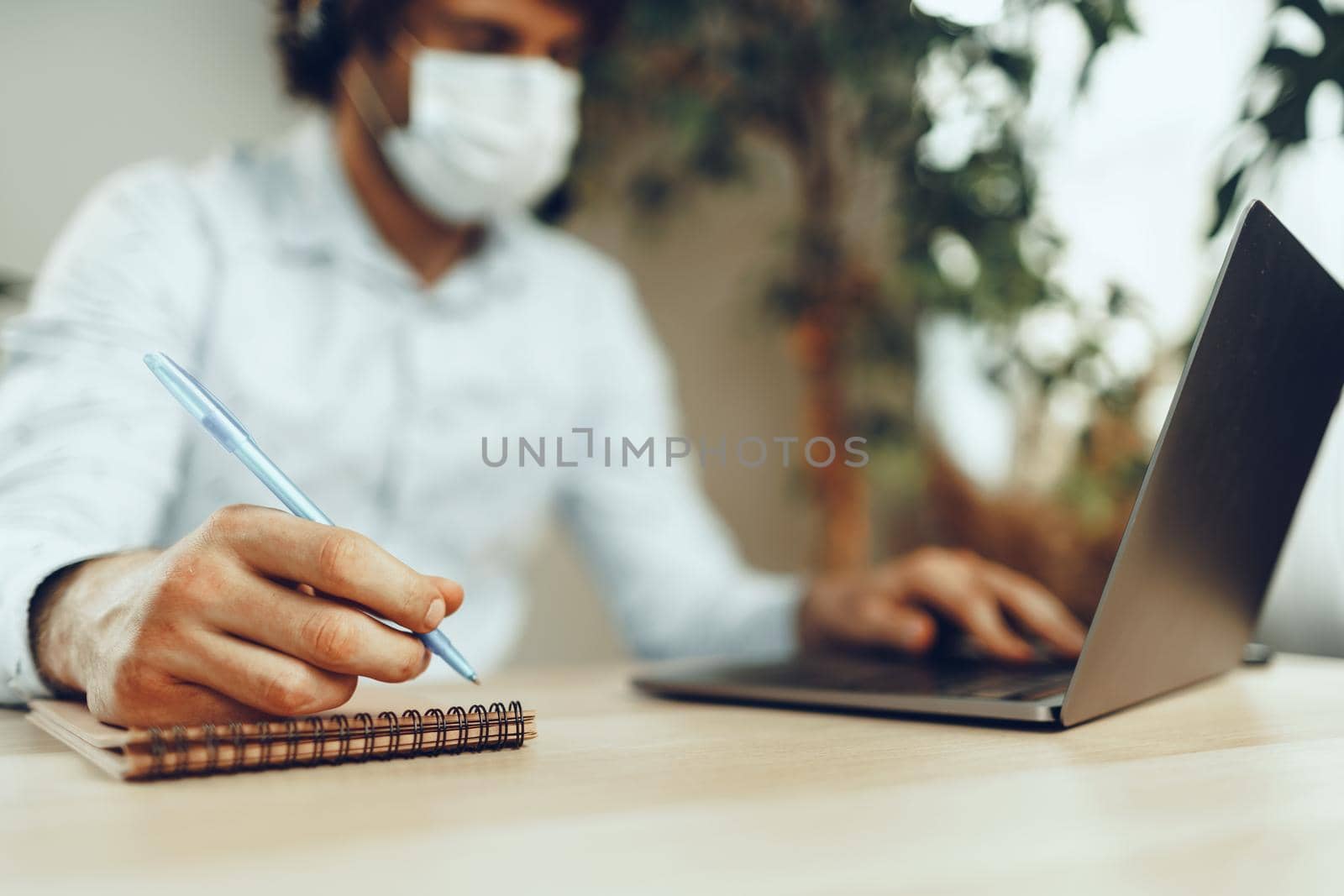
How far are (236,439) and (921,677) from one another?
16.8 inches

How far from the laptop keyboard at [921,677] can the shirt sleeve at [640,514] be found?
383 mm

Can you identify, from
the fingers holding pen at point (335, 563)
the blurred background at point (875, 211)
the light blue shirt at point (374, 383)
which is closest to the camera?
the fingers holding pen at point (335, 563)

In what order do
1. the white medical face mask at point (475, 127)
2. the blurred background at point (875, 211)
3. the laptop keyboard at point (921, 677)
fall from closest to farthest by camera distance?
the laptop keyboard at point (921, 677), the white medical face mask at point (475, 127), the blurred background at point (875, 211)

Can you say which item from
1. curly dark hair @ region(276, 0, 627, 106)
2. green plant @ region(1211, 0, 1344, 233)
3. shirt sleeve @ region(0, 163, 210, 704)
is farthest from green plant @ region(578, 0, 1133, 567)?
shirt sleeve @ region(0, 163, 210, 704)

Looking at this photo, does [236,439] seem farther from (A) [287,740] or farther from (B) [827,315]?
(B) [827,315]

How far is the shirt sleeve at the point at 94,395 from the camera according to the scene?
0.55 meters

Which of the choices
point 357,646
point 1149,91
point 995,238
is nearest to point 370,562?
point 357,646

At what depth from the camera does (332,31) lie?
121cm

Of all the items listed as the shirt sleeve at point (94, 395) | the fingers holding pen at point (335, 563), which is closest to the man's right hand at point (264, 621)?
the fingers holding pen at point (335, 563)

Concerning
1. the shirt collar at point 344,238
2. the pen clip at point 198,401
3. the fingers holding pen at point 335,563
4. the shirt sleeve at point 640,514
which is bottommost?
the shirt sleeve at point 640,514

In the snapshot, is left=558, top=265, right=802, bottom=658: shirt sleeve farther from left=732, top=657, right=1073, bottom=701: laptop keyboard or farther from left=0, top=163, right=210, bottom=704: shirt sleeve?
left=0, top=163, right=210, bottom=704: shirt sleeve

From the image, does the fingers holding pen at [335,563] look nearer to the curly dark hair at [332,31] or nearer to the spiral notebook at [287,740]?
the spiral notebook at [287,740]

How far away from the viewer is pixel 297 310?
1.09m

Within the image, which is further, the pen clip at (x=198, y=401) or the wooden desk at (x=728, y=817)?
the pen clip at (x=198, y=401)
